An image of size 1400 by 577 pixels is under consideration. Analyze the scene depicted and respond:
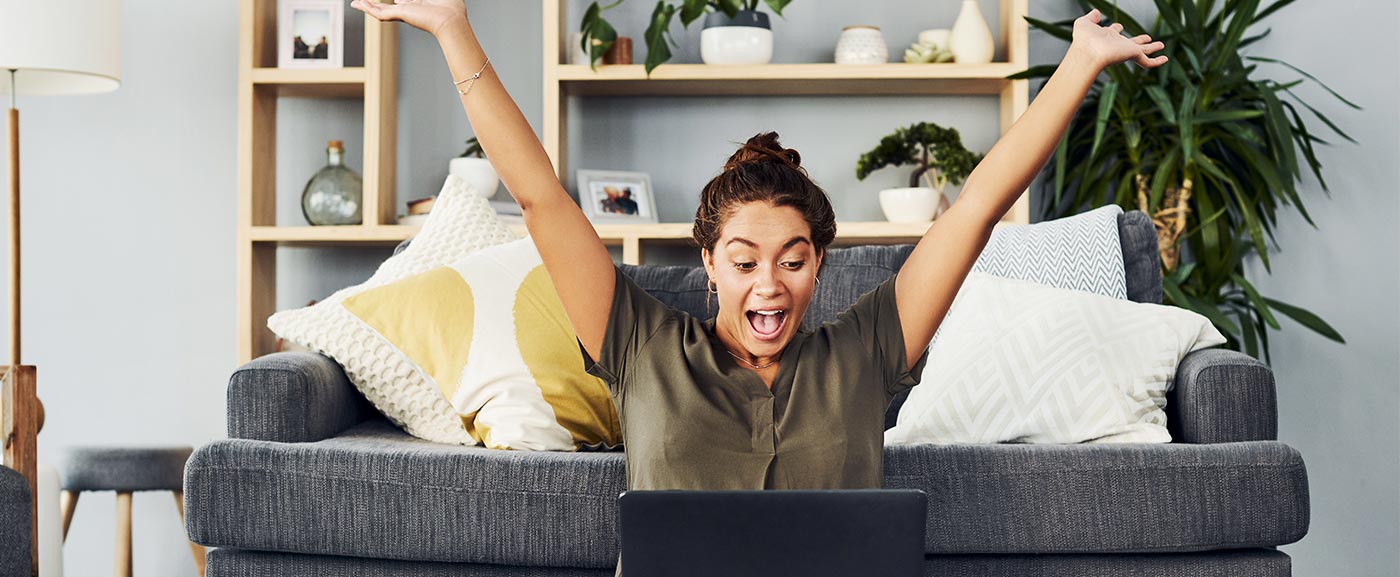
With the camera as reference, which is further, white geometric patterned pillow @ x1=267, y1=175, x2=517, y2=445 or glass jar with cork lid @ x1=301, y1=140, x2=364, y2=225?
glass jar with cork lid @ x1=301, y1=140, x2=364, y2=225

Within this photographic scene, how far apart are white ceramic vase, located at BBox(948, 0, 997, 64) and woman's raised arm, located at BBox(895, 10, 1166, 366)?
68.6 inches

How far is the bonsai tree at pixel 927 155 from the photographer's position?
9.75ft

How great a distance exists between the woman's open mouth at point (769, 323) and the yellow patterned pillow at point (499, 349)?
64cm

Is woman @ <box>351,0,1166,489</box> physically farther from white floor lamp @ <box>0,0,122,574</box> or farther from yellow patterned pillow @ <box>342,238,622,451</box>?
white floor lamp @ <box>0,0,122,574</box>

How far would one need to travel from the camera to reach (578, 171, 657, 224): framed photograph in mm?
3061

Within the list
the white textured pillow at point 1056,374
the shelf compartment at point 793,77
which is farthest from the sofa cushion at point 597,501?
the shelf compartment at point 793,77

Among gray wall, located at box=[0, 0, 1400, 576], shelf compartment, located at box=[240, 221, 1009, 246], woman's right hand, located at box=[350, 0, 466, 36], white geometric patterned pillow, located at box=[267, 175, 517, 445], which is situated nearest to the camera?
woman's right hand, located at box=[350, 0, 466, 36]

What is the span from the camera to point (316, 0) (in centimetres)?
312

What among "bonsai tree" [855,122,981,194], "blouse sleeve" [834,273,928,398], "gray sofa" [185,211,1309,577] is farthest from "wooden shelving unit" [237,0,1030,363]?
"blouse sleeve" [834,273,928,398]

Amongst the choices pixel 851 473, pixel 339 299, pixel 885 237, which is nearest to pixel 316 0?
pixel 339 299

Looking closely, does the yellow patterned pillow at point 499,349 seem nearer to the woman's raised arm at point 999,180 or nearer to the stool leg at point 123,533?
the woman's raised arm at point 999,180

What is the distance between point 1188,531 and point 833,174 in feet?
5.93

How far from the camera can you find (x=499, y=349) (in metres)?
1.90

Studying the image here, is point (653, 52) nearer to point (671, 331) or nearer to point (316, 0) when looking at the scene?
point (316, 0)
